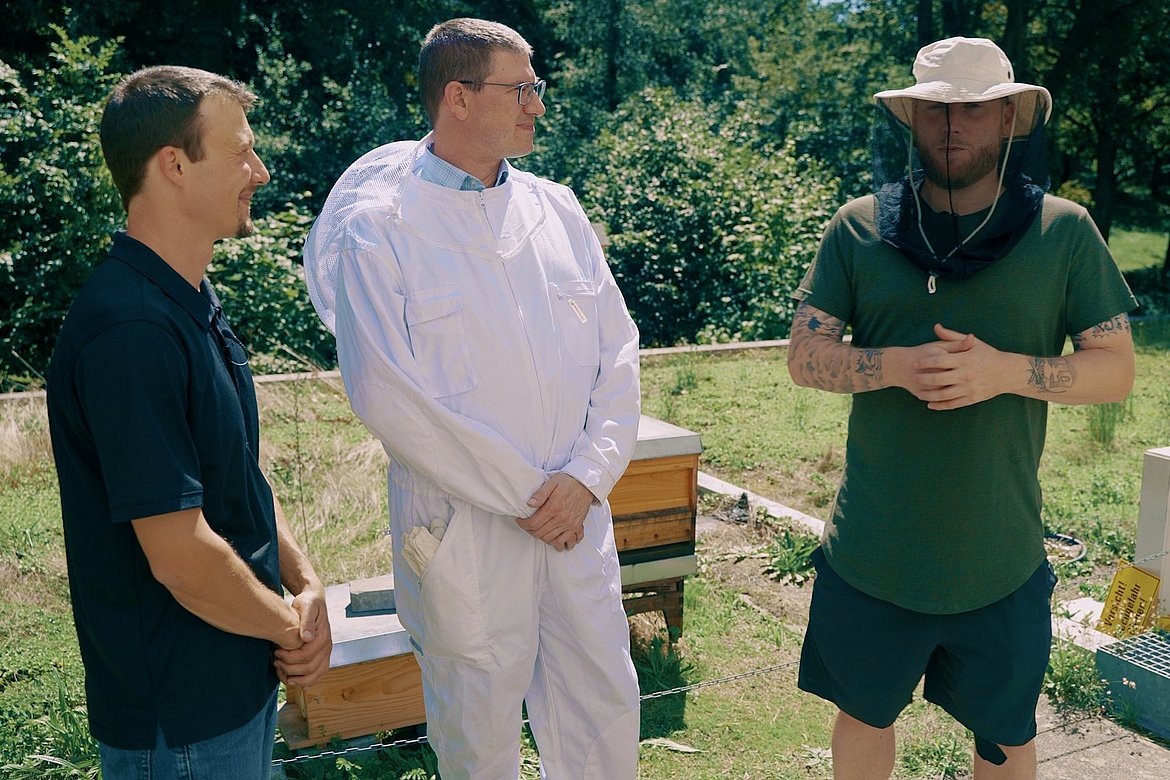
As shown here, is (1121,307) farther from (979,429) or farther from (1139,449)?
(1139,449)

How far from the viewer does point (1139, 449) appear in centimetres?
706

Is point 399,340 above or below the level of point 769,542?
above

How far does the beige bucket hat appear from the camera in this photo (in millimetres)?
2408

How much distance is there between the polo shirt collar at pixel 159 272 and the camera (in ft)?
5.88

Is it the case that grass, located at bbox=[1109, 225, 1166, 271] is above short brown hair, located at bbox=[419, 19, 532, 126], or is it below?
below

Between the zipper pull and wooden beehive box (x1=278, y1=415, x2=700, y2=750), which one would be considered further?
wooden beehive box (x1=278, y1=415, x2=700, y2=750)

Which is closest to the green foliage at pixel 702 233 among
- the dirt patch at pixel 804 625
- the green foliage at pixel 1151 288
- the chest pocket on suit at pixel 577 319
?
the dirt patch at pixel 804 625

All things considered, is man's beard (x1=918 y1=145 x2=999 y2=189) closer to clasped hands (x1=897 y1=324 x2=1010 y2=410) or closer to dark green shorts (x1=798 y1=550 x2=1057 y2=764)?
clasped hands (x1=897 y1=324 x2=1010 y2=410)

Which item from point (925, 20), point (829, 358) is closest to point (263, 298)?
point (829, 358)

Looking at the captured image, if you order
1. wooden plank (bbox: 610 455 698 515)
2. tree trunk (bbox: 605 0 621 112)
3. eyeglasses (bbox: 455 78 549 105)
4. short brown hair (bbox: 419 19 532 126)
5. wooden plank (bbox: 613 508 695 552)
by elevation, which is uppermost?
tree trunk (bbox: 605 0 621 112)

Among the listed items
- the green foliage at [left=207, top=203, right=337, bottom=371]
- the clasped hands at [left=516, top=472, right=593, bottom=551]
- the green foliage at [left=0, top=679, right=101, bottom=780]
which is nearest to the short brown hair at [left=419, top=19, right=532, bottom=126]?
the clasped hands at [left=516, top=472, right=593, bottom=551]

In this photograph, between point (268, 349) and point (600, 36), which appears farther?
point (600, 36)

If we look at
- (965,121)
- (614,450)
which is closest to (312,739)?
(614,450)

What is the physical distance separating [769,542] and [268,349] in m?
6.10
